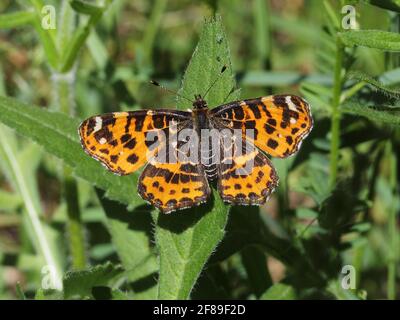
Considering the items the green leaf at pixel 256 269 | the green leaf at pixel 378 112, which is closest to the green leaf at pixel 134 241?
the green leaf at pixel 256 269

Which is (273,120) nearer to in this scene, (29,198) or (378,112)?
(378,112)

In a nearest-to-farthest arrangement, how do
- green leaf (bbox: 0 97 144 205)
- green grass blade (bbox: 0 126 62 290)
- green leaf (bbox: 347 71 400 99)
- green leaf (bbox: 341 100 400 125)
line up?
green leaf (bbox: 347 71 400 99), green leaf (bbox: 341 100 400 125), green leaf (bbox: 0 97 144 205), green grass blade (bbox: 0 126 62 290)

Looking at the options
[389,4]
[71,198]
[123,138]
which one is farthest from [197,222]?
[389,4]

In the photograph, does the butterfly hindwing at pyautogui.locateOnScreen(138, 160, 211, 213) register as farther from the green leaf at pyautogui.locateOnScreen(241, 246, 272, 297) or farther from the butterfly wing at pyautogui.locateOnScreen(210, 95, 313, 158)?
the green leaf at pyautogui.locateOnScreen(241, 246, 272, 297)

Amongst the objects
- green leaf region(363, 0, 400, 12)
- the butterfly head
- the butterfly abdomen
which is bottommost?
Answer: the butterfly abdomen

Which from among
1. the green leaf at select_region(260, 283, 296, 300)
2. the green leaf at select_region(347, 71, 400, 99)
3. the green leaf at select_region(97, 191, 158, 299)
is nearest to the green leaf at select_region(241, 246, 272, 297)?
the green leaf at select_region(260, 283, 296, 300)

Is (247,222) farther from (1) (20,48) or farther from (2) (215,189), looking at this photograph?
(1) (20,48)

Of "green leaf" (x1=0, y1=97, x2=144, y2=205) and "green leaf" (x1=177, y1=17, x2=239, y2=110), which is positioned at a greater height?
"green leaf" (x1=177, y1=17, x2=239, y2=110)

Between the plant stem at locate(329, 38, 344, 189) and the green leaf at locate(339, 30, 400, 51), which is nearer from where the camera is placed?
the green leaf at locate(339, 30, 400, 51)
